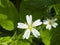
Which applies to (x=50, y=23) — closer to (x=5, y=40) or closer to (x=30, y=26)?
(x=30, y=26)

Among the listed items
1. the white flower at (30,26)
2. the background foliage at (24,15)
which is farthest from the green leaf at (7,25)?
the white flower at (30,26)

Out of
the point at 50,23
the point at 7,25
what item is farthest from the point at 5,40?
the point at 50,23

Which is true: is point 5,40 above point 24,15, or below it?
below

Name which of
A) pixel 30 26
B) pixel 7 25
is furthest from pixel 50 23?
pixel 7 25

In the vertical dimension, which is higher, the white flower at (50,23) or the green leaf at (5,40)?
the white flower at (50,23)

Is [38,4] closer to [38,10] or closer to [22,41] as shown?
[38,10]

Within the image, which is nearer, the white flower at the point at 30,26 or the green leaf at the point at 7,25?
the white flower at the point at 30,26

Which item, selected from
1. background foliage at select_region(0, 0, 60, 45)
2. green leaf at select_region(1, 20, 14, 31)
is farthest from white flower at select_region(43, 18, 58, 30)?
green leaf at select_region(1, 20, 14, 31)

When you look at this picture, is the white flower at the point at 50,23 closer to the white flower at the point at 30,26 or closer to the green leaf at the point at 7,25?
the white flower at the point at 30,26
